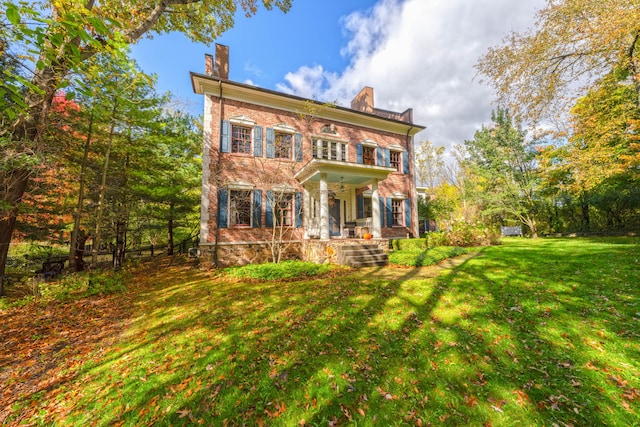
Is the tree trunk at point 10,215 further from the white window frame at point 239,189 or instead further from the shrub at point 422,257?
the shrub at point 422,257

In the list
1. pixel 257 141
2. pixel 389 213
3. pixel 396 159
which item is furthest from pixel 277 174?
pixel 396 159

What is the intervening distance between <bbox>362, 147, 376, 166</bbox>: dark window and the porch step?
251 inches

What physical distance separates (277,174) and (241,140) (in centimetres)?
237

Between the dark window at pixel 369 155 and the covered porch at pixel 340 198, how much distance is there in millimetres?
1907

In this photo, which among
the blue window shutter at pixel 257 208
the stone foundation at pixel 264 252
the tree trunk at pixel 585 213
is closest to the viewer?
the stone foundation at pixel 264 252

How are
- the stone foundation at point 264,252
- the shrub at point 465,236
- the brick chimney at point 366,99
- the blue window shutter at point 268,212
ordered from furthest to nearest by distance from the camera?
the brick chimney at point 366,99 → the shrub at point 465,236 → the blue window shutter at point 268,212 → the stone foundation at point 264,252

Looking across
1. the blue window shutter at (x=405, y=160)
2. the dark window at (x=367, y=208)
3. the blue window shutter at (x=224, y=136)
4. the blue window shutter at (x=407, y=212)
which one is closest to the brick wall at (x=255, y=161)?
the blue window shutter at (x=224, y=136)

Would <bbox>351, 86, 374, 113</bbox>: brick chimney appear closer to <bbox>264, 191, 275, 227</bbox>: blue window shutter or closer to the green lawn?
<bbox>264, 191, 275, 227</bbox>: blue window shutter

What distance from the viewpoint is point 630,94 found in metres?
10.6

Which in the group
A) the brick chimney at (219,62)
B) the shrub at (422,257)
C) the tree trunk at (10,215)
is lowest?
the shrub at (422,257)

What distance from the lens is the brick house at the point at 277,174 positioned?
410 inches

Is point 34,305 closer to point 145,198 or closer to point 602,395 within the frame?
point 145,198

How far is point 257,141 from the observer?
447 inches

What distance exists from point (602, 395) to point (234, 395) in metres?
4.16
